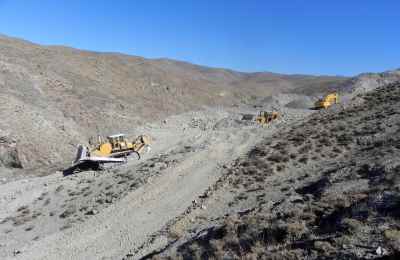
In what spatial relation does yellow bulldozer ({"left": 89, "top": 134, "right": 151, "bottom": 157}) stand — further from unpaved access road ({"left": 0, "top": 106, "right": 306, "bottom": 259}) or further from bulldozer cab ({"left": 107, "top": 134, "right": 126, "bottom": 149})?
unpaved access road ({"left": 0, "top": 106, "right": 306, "bottom": 259})

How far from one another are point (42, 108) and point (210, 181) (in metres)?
22.1

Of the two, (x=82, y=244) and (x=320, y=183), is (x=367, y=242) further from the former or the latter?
(x=82, y=244)

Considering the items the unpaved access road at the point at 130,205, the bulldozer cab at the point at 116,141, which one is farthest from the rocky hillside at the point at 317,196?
the bulldozer cab at the point at 116,141

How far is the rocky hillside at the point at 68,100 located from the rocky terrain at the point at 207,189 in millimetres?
168

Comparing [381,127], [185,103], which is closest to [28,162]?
[381,127]

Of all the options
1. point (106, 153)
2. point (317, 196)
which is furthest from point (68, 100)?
point (317, 196)

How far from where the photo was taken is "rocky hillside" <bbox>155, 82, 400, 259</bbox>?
906 cm

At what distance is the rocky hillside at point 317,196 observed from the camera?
9.06 meters

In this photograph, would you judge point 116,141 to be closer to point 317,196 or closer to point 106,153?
point 106,153

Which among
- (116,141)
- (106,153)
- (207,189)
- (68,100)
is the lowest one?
(207,189)

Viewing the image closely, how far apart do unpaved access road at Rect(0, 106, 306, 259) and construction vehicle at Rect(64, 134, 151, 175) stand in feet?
3.77

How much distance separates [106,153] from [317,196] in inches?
666

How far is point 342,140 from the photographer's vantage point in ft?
65.8

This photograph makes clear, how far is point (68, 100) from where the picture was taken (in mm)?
41875
